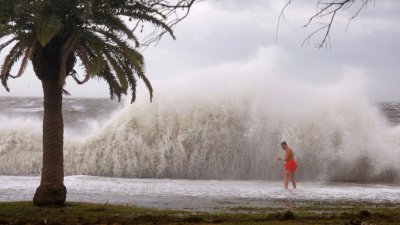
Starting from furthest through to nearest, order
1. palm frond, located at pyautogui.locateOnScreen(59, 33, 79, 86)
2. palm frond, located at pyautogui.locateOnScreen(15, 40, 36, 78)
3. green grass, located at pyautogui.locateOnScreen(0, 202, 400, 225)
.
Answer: palm frond, located at pyautogui.locateOnScreen(59, 33, 79, 86), palm frond, located at pyautogui.locateOnScreen(15, 40, 36, 78), green grass, located at pyautogui.locateOnScreen(0, 202, 400, 225)

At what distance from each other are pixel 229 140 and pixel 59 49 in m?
12.9

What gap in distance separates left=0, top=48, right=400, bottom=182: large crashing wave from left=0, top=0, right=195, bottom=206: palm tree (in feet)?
35.9

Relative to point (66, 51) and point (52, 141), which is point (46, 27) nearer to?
point (66, 51)

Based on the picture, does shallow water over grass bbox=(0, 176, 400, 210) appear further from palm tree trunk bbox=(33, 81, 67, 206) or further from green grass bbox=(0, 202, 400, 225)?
green grass bbox=(0, 202, 400, 225)

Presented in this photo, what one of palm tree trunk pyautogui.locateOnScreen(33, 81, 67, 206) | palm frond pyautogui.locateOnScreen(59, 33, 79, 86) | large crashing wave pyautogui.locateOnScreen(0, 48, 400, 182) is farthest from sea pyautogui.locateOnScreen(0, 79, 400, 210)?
palm frond pyautogui.locateOnScreen(59, 33, 79, 86)

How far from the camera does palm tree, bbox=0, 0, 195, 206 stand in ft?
38.8

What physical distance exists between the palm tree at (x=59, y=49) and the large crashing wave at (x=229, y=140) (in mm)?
10951

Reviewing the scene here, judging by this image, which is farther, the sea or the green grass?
the sea

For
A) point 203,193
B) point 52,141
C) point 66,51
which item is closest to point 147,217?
point 52,141

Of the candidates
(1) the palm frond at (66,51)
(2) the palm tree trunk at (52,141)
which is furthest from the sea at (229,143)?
(1) the palm frond at (66,51)

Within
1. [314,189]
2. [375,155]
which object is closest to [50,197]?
[314,189]

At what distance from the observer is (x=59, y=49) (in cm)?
1274

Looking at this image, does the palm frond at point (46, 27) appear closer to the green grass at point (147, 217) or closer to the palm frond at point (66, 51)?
the palm frond at point (66, 51)

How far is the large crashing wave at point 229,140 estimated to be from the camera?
2392 centimetres
